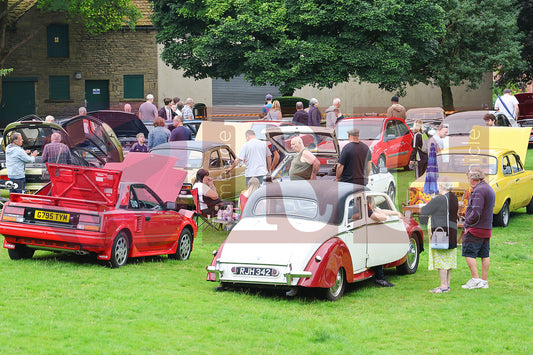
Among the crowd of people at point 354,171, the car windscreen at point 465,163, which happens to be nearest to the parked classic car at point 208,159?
the crowd of people at point 354,171

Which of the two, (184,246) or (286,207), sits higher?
(286,207)

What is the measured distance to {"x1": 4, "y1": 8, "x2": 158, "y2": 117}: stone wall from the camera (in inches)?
1709

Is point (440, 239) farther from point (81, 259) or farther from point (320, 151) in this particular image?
point (320, 151)

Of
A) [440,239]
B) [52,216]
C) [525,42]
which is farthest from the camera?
[525,42]

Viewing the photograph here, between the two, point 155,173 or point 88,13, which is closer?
point 155,173

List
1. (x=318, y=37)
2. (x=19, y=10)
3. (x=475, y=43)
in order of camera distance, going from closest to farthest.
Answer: (x=318, y=37) < (x=475, y=43) < (x=19, y=10)

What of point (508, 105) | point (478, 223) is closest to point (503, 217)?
point (478, 223)

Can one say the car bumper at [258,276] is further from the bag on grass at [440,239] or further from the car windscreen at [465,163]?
the car windscreen at [465,163]

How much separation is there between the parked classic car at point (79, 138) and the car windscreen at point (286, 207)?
7584 mm

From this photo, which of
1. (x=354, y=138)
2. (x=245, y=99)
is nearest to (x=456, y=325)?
(x=354, y=138)

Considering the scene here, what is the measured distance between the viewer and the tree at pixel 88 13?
1495 inches

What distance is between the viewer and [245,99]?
1877 inches

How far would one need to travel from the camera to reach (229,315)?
340 inches

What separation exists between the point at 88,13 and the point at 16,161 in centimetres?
2497
